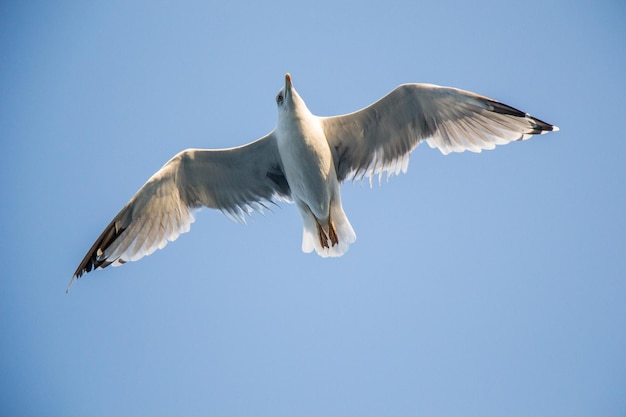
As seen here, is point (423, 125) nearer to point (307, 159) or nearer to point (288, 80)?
point (307, 159)

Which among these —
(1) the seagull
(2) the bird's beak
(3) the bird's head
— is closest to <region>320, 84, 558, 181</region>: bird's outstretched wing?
(1) the seagull

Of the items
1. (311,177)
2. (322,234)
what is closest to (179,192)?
(311,177)

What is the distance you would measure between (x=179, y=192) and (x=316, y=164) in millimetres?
1722

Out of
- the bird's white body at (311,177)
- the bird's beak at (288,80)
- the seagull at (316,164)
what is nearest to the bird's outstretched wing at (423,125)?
the seagull at (316,164)

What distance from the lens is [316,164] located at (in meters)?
6.76

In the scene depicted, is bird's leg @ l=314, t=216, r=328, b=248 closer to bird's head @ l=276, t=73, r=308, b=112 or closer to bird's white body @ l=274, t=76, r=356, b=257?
bird's white body @ l=274, t=76, r=356, b=257

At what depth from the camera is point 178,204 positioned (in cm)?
732

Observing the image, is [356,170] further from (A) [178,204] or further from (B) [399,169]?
(A) [178,204]

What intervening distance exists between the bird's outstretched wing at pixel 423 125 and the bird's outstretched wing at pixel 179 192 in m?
0.86

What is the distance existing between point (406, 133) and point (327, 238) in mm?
1536

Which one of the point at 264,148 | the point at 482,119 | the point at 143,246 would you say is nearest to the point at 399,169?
the point at 482,119

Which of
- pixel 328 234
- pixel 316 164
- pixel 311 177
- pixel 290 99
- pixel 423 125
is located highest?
pixel 290 99

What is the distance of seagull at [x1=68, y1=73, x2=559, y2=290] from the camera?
692 cm

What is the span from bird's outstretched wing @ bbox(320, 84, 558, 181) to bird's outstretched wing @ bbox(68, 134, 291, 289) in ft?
2.82
